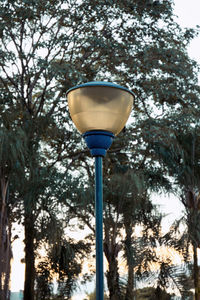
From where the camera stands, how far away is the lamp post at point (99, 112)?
2.89m

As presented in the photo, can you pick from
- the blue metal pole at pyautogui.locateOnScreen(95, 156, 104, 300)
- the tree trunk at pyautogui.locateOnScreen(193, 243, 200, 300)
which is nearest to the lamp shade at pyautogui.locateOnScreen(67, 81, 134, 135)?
the blue metal pole at pyautogui.locateOnScreen(95, 156, 104, 300)

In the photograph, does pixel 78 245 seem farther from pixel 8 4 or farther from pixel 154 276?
pixel 8 4

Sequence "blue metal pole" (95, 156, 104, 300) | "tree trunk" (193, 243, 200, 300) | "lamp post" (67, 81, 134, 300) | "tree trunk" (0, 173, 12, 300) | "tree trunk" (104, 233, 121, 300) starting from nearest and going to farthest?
1. "blue metal pole" (95, 156, 104, 300)
2. "lamp post" (67, 81, 134, 300)
3. "tree trunk" (0, 173, 12, 300)
4. "tree trunk" (193, 243, 200, 300)
5. "tree trunk" (104, 233, 121, 300)

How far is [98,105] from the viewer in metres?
2.90

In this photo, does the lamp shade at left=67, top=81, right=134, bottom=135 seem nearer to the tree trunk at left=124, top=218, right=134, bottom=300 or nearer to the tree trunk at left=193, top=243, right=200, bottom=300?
the tree trunk at left=193, top=243, right=200, bottom=300

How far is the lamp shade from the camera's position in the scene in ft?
9.50

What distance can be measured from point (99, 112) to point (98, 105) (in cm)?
5

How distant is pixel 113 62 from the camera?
10.9 metres

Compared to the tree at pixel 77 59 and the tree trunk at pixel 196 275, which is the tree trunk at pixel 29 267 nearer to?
the tree at pixel 77 59

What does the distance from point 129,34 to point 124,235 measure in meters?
4.79

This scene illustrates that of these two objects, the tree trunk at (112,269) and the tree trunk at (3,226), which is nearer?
the tree trunk at (3,226)

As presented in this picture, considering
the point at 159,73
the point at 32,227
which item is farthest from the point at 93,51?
the point at 32,227

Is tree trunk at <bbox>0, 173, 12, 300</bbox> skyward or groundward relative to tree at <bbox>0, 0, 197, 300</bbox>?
groundward

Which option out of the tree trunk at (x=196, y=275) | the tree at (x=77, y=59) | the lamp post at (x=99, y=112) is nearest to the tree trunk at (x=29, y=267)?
the tree at (x=77, y=59)
